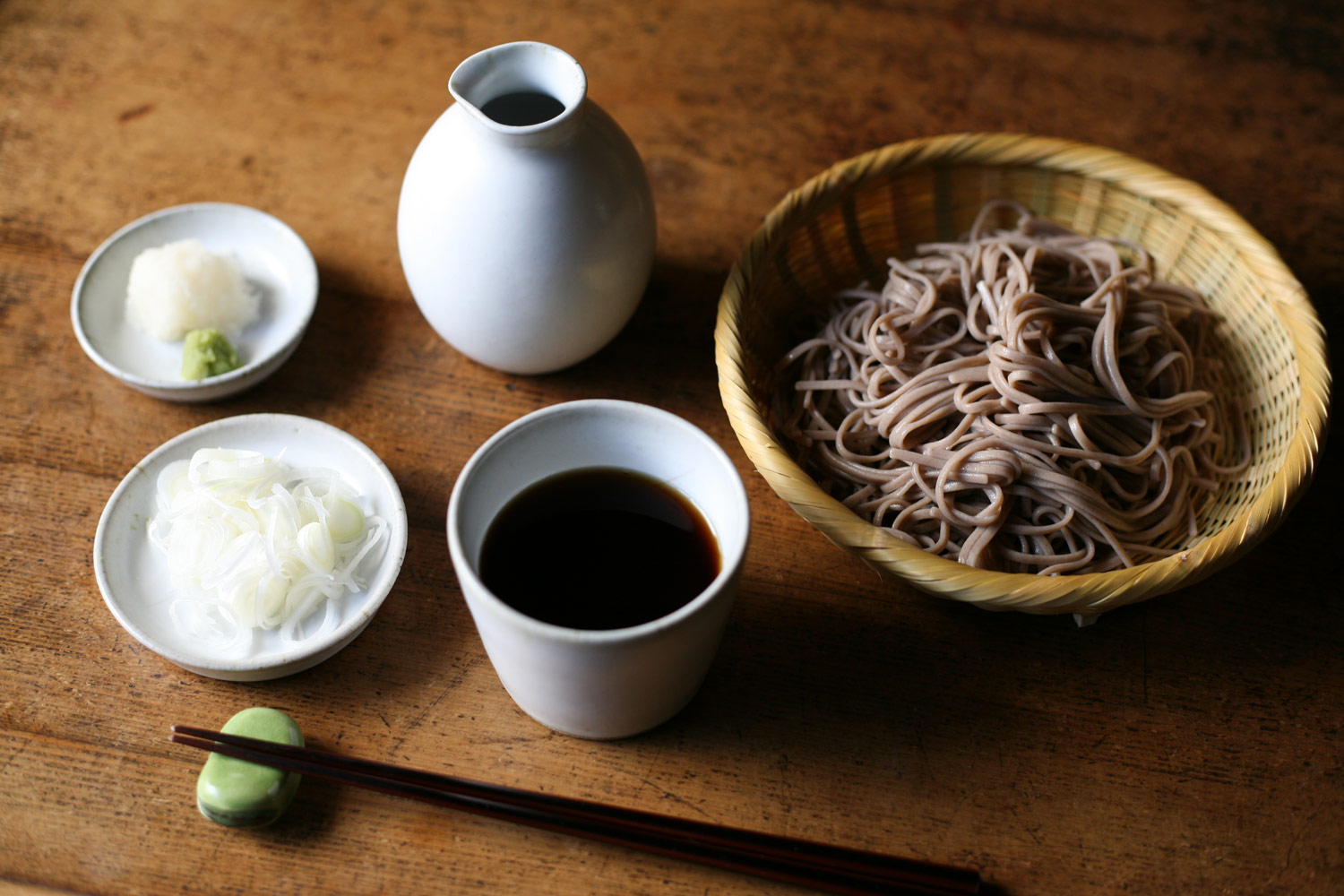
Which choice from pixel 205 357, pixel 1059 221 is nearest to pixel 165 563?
pixel 205 357

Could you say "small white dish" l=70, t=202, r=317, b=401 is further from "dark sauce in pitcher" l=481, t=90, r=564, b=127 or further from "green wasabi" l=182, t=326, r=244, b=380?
"dark sauce in pitcher" l=481, t=90, r=564, b=127

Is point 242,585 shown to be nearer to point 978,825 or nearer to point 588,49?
point 978,825

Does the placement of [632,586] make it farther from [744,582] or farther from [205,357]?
[205,357]

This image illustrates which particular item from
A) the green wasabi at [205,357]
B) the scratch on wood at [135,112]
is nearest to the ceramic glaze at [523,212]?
the green wasabi at [205,357]

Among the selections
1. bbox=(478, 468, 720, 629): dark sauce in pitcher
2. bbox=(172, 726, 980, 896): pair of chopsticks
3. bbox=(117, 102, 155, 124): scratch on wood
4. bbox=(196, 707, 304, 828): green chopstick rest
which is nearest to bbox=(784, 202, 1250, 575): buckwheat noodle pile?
Result: bbox=(478, 468, 720, 629): dark sauce in pitcher

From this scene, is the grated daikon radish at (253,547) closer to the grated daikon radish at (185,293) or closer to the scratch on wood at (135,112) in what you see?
the grated daikon radish at (185,293)

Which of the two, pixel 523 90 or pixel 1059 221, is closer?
pixel 523 90
